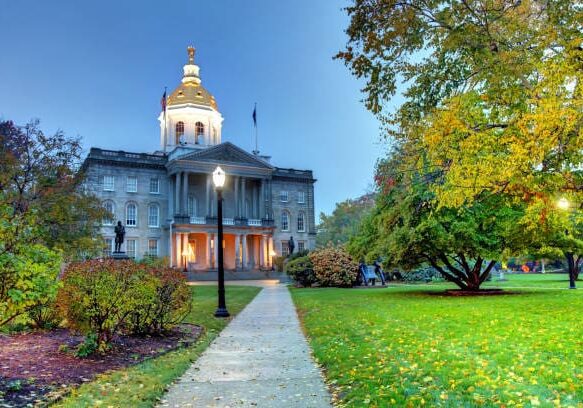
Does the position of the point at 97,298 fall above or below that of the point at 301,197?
below

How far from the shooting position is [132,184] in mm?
54594

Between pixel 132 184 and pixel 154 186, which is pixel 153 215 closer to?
pixel 154 186

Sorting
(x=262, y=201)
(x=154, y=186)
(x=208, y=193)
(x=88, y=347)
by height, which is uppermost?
(x=154, y=186)

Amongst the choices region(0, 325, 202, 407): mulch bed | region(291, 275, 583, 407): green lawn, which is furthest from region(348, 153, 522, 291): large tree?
region(0, 325, 202, 407): mulch bed

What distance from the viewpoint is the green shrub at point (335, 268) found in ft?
105

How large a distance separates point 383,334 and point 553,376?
411 cm

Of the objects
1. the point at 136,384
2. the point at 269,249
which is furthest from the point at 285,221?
the point at 136,384

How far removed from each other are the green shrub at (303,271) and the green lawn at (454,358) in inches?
819

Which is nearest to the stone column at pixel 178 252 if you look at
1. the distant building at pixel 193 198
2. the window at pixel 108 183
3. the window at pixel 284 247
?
the distant building at pixel 193 198

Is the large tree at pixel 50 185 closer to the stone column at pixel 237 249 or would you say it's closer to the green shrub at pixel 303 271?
the green shrub at pixel 303 271

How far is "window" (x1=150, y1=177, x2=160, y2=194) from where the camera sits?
55.7 metres

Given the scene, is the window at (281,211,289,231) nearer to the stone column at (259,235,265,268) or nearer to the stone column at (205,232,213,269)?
the stone column at (259,235,265,268)

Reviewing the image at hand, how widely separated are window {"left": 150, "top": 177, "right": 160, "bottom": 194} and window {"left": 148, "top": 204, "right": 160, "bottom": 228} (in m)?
1.62

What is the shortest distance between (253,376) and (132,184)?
5132 centimetres
